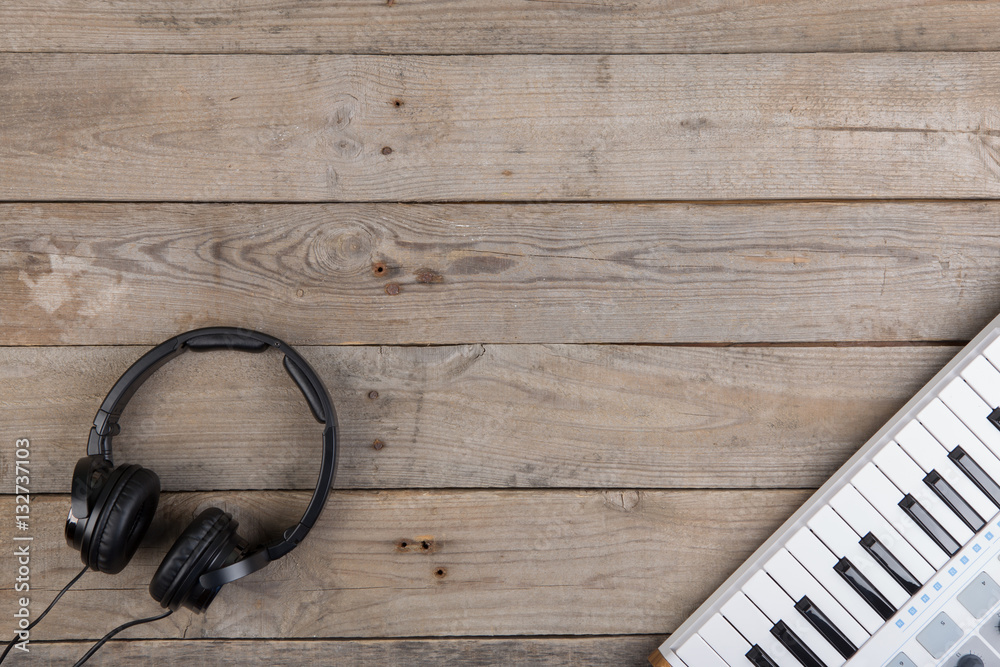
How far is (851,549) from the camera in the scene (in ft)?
2.32

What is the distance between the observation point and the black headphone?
618 millimetres

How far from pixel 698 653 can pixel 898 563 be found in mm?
252

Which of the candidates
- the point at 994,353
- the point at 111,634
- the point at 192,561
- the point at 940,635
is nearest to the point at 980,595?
the point at 940,635

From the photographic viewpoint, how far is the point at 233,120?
0.73 m

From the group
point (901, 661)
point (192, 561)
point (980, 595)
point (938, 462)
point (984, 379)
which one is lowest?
point (192, 561)

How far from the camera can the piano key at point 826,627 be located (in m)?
0.70

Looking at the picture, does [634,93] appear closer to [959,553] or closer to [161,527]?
[959,553]

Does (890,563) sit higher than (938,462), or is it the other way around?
(938,462)

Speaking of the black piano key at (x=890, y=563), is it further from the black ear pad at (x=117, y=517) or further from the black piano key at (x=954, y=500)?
the black ear pad at (x=117, y=517)

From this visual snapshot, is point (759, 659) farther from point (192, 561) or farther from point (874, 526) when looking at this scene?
point (192, 561)

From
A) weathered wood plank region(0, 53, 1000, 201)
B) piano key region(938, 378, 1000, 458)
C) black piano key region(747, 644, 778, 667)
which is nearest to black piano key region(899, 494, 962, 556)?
piano key region(938, 378, 1000, 458)

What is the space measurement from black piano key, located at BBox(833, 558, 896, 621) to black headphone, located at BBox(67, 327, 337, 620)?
1.95 ft

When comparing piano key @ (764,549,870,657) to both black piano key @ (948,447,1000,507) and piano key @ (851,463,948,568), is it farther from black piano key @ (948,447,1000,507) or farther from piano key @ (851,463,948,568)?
black piano key @ (948,447,1000,507)

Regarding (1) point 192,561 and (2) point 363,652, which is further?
(2) point 363,652
